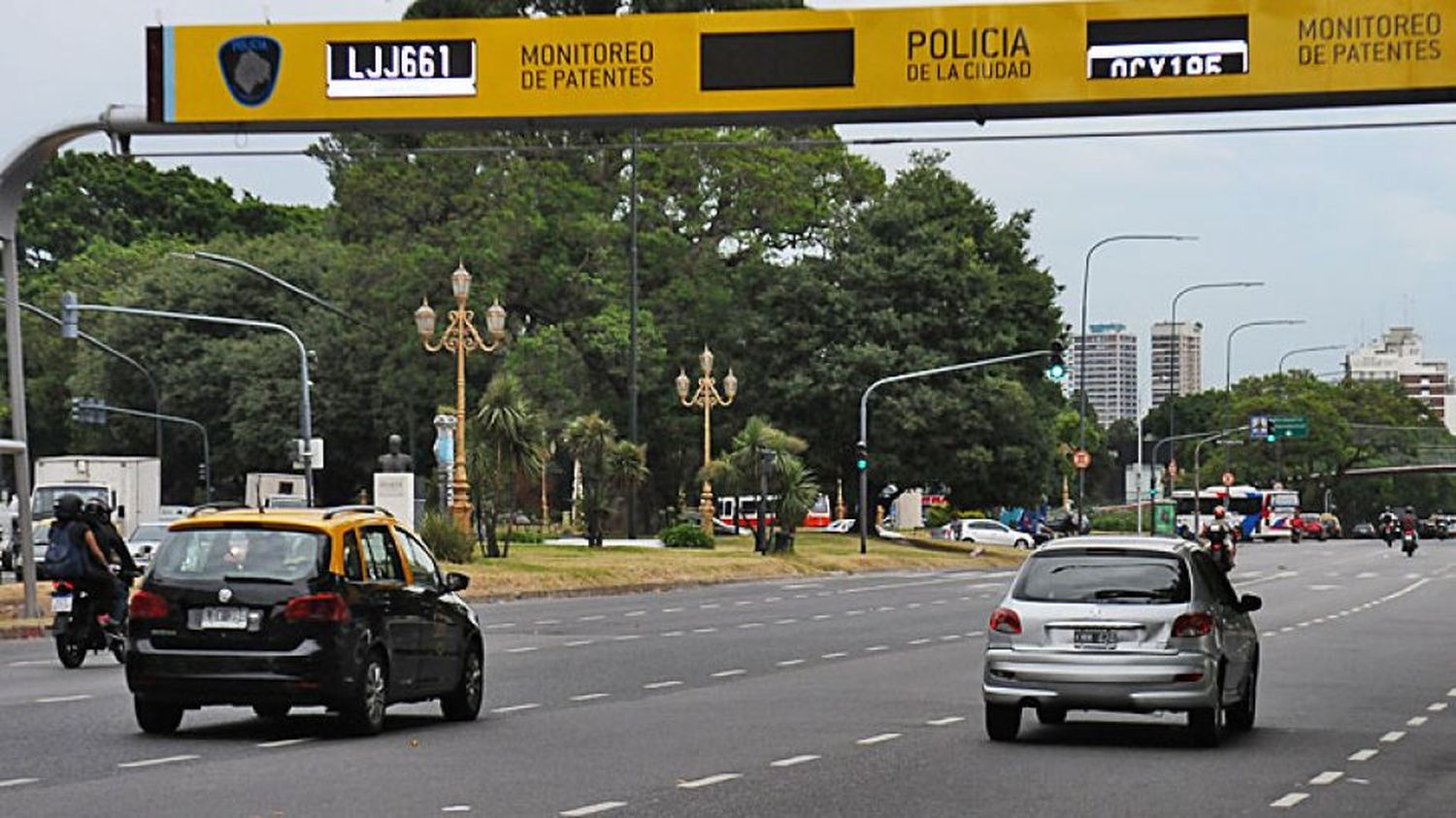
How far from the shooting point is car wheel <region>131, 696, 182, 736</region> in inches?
685

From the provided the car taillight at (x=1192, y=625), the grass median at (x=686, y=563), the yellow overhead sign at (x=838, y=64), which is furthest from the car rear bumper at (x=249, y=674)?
the grass median at (x=686, y=563)

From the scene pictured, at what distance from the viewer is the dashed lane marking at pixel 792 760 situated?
15.8 meters

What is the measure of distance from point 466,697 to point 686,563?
3679 centimetres

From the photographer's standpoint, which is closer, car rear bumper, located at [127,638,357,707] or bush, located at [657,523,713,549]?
car rear bumper, located at [127,638,357,707]

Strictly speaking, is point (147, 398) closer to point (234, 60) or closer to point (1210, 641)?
point (234, 60)

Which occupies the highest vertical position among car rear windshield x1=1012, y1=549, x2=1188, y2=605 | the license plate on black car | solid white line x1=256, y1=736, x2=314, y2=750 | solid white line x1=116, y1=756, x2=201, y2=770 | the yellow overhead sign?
the yellow overhead sign

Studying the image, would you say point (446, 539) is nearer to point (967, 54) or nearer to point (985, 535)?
point (967, 54)

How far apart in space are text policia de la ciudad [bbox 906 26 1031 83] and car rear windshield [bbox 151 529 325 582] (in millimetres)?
9058

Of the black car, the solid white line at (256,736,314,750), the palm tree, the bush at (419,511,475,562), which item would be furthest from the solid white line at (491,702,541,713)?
the palm tree

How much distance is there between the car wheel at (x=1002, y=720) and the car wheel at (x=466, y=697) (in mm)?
4118

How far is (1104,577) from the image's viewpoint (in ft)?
58.4

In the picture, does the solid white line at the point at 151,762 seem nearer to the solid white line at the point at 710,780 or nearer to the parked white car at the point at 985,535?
the solid white line at the point at 710,780

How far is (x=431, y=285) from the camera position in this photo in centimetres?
7712

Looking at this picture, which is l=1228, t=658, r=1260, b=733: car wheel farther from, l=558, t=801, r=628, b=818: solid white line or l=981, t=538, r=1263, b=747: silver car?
l=558, t=801, r=628, b=818: solid white line
